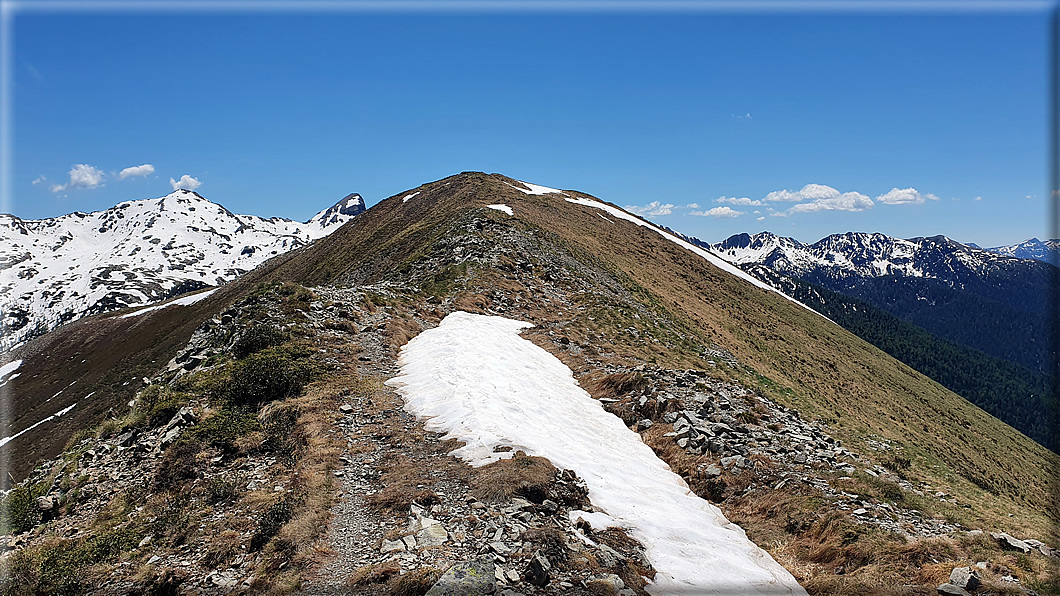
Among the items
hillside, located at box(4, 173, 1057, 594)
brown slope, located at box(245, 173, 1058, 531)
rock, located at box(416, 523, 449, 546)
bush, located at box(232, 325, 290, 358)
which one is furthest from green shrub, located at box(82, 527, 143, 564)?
brown slope, located at box(245, 173, 1058, 531)

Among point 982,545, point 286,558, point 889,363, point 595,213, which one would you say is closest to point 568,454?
point 286,558

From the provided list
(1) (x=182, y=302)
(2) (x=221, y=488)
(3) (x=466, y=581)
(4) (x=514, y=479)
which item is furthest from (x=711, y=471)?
(1) (x=182, y=302)

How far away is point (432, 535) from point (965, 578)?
855 cm

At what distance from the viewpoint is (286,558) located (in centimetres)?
793

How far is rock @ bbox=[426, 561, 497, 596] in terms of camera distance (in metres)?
6.80

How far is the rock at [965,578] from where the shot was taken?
7.75m

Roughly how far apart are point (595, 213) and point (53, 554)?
6418 cm

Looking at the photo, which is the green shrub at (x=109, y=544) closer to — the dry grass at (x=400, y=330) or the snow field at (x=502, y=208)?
the dry grass at (x=400, y=330)

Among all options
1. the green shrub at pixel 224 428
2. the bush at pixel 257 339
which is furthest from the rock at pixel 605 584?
the bush at pixel 257 339

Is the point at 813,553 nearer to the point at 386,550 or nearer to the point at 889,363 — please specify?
the point at 386,550

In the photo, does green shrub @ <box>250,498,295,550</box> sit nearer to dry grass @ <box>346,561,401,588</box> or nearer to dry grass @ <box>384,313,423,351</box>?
dry grass @ <box>346,561,401,588</box>

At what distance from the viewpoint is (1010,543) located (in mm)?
9164

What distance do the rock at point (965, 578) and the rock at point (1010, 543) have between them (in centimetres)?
201

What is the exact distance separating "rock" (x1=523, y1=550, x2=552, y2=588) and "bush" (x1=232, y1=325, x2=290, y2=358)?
45.3 feet
